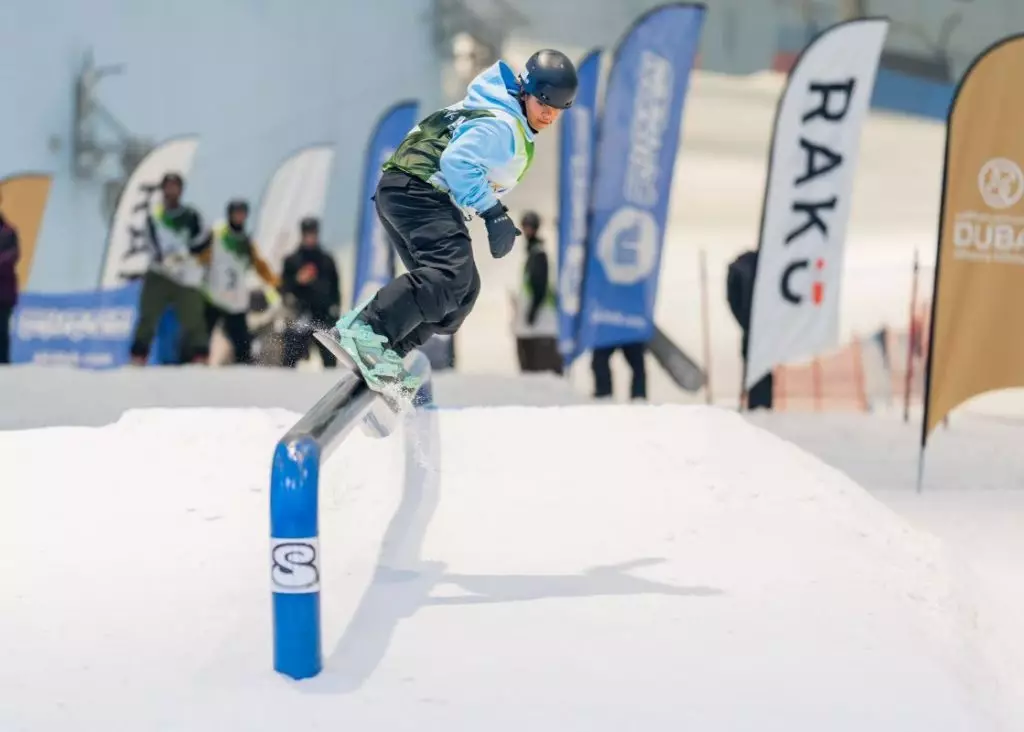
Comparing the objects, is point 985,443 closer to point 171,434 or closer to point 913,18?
point 913,18

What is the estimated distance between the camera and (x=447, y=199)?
286 centimetres

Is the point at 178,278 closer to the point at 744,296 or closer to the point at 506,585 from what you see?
the point at 744,296

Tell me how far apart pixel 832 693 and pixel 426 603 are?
1059 millimetres

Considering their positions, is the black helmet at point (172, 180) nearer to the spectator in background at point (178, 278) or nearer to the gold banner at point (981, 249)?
the spectator in background at point (178, 278)

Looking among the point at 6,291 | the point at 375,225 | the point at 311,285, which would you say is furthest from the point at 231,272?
the point at 6,291

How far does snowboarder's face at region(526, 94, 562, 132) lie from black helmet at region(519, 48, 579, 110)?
13 mm

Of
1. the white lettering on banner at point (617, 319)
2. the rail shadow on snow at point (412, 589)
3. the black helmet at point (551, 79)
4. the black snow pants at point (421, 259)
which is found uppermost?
the black helmet at point (551, 79)

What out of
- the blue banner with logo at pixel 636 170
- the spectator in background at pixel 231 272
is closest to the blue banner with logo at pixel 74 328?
the spectator in background at pixel 231 272

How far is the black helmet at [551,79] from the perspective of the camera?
2.66 meters

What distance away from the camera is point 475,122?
8.72 feet

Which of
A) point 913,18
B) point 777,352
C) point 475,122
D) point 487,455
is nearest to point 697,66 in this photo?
point 913,18

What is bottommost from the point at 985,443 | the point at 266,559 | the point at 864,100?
the point at 985,443

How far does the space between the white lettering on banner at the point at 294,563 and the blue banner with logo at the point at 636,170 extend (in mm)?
5576

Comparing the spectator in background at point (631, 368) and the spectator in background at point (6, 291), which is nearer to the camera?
the spectator in background at point (631, 368)
